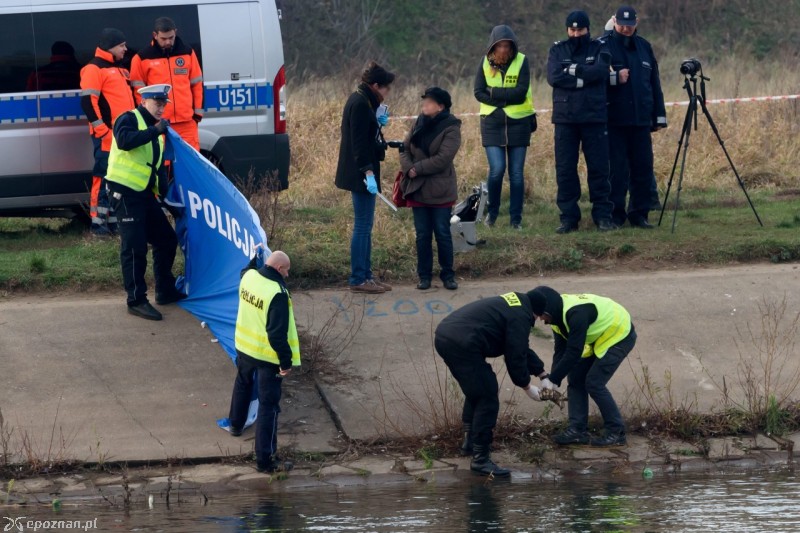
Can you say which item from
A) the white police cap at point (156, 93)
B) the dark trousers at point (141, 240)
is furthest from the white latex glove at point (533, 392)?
the white police cap at point (156, 93)

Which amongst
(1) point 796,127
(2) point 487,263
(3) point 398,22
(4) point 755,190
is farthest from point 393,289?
(3) point 398,22

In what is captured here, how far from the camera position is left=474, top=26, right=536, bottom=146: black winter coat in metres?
11.6

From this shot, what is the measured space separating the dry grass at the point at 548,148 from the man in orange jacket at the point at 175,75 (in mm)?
2475

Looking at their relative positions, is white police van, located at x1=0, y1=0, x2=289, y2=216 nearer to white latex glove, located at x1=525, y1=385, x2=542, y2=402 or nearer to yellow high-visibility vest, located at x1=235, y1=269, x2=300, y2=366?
yellow high-visibility vest, located at x1=235, y1=269, x2=300, y2=366

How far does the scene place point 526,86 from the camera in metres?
11.6

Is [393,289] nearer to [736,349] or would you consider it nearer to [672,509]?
[736,349]

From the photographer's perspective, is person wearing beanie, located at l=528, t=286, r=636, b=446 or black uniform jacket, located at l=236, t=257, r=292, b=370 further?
person wearing beanie, located at l=528, t=286, r=636, b=446

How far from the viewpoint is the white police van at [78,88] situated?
11422 mm

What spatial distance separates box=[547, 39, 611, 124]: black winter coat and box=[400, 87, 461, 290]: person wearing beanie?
1.80 m

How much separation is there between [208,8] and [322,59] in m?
18.8

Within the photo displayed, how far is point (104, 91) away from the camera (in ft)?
36.7

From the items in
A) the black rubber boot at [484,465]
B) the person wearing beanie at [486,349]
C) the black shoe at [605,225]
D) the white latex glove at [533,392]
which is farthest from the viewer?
the black shoe at [605,225]

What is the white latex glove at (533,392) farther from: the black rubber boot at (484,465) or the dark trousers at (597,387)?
the black rubber boot at (484,465)

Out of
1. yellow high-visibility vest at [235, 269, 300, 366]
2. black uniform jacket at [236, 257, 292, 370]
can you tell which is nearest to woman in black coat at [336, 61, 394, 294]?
yellow high-visibility vest at [235, 269, 300, 366]
